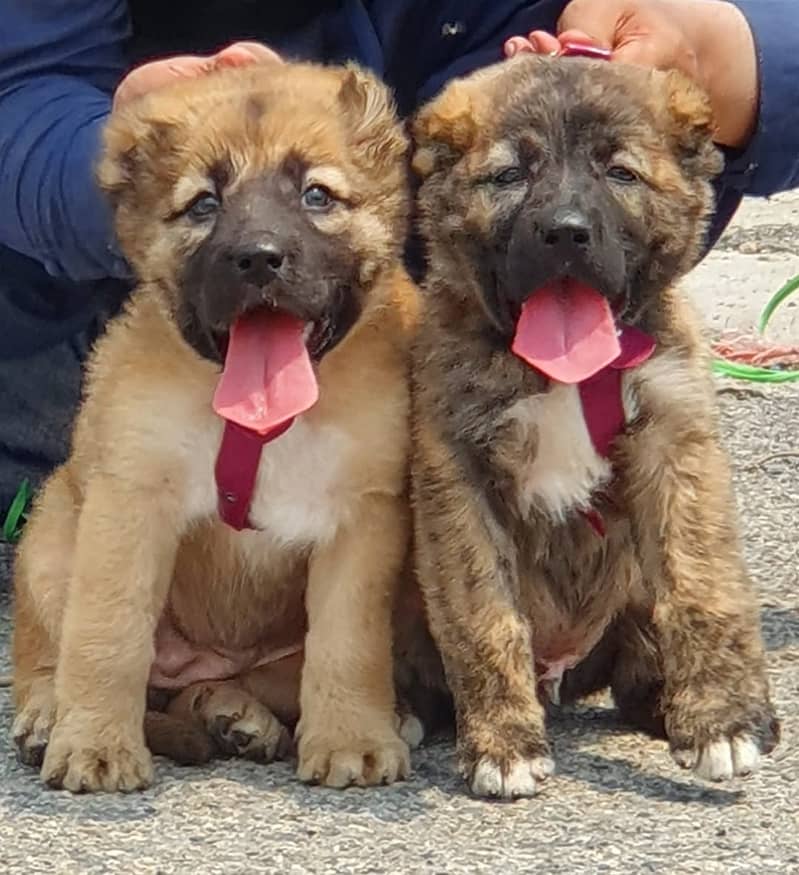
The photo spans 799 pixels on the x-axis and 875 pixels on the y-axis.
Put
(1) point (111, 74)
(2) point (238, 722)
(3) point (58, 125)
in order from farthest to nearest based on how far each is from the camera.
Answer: (1) point (111, 74) < (3) point (58, 125) < (2) point (238, 722)

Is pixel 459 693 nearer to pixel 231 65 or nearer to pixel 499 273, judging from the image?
pixel 499 273

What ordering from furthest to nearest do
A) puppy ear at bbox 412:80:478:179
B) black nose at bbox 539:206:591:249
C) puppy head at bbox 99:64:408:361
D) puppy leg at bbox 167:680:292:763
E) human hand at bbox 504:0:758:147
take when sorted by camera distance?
human hand at bbox 504:0:758:147 → puppy leg at bbox 167:680:292:763 → puppy ear at bbox 412:80:478:179 → puppy head at bbox 99:64:408:361 → black nose at bbox 539:206:591:249

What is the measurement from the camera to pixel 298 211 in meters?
3.70

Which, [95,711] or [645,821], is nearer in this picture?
[645,821]

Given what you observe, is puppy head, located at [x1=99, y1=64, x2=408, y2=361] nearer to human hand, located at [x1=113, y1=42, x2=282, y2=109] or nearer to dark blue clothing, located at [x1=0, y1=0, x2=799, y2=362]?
human hand, located at [x1=113, y1=42, x2=282, y2=109]

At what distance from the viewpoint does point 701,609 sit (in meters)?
3.65

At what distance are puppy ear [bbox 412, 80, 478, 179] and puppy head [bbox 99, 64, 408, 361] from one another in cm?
9

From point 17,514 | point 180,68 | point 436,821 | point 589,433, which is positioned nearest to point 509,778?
point 436,821

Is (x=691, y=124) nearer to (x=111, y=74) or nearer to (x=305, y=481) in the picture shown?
(x=305, y=481)

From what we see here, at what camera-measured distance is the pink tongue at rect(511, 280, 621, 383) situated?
3570 mm

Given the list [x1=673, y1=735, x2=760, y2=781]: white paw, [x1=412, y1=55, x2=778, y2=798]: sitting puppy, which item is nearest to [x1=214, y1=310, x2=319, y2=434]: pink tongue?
[x1=412, y1=55, x2=778, y2=798]: sitting puppy

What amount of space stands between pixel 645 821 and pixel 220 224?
1.34 meters

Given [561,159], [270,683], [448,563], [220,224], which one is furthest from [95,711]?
[561,159]

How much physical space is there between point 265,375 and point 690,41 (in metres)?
1.32
